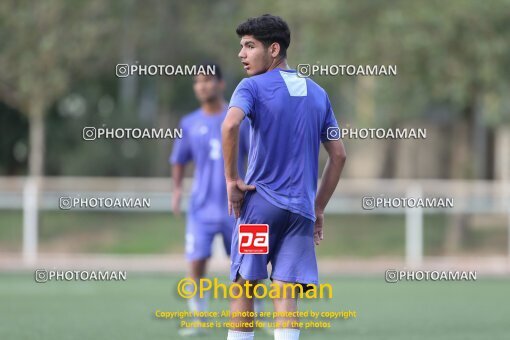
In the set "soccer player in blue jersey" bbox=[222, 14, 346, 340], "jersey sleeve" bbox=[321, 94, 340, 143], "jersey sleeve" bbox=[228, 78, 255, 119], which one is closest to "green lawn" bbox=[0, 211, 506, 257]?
"jersey sleeve" bbox=[321, 94, 340, 143]

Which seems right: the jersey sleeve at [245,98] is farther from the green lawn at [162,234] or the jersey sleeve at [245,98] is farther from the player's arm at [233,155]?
the green lawn at [162,234]

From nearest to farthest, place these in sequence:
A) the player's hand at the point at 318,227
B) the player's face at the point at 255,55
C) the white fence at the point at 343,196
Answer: the player's face at the point at 255,55
the player's hand at the point at 318,227
the white fence at the point at 343,196

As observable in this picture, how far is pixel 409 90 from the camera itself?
24.8m

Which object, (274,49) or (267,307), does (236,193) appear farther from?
(267,307)

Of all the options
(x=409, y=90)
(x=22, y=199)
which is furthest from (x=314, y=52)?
(x=22, y=199)

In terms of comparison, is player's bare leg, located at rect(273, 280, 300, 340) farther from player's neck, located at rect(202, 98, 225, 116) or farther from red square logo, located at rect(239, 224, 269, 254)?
player's neck, located at rect(202, 98, 225, 116)

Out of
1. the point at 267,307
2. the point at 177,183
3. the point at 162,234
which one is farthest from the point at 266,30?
the point at 162,234

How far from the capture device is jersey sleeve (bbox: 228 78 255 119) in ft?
21.6

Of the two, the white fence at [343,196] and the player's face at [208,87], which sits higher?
the white fence at [343,196]

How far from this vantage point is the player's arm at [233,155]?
6539 millimetres

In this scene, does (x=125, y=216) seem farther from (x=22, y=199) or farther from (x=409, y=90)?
(x=409, y=90)

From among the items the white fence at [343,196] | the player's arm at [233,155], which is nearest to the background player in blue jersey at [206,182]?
the player's arm at [233,155]

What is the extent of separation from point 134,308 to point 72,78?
49.5 ft

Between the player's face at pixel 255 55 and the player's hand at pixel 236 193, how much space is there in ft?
2.31
